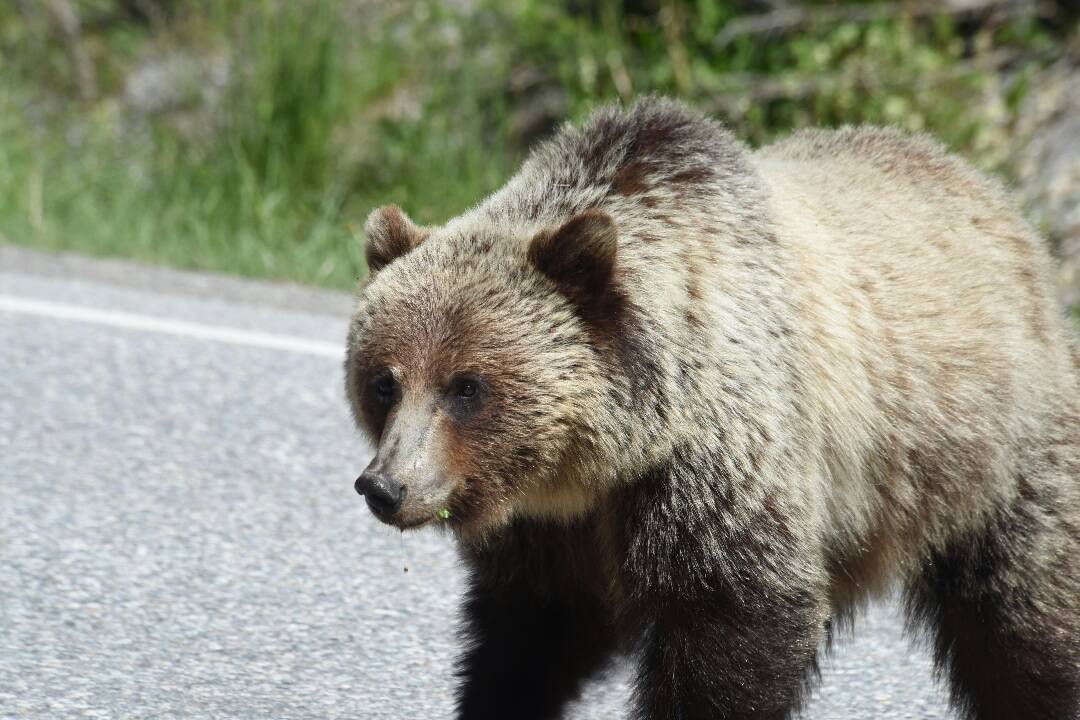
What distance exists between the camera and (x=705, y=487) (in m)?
3.35

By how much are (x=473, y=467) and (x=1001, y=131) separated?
22.9ft

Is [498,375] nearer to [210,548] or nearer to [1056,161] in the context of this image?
[210,548]

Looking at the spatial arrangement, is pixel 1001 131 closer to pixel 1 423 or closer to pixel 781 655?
pixel 1 423

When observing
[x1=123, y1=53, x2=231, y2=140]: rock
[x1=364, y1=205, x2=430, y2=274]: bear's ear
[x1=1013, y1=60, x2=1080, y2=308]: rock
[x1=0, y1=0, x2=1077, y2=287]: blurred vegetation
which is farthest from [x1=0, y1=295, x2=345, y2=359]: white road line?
[x1=1013, y1=60, x2=1080, y2=308]: rock

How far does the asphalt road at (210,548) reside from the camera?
4250 mm

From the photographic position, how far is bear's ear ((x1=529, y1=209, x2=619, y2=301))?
3.38 m

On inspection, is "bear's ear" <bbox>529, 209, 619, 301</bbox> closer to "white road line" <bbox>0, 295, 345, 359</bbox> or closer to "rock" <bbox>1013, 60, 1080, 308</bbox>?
"white road line" <bbox>0, 295, 345, 359</bbox>

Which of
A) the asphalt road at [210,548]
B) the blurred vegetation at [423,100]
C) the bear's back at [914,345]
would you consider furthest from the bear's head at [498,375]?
the blurred vegetation at [423,100]

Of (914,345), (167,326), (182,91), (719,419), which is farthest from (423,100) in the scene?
(719,419)

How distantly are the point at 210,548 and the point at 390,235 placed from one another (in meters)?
1.87

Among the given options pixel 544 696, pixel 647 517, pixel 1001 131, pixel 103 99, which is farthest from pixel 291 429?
pixel 103 99

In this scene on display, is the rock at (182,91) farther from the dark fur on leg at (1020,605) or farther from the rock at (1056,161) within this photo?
the dark fur on leg at (1020,605)

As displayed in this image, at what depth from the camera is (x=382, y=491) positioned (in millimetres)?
3211

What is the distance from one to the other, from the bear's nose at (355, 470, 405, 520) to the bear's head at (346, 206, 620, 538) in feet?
0.20
